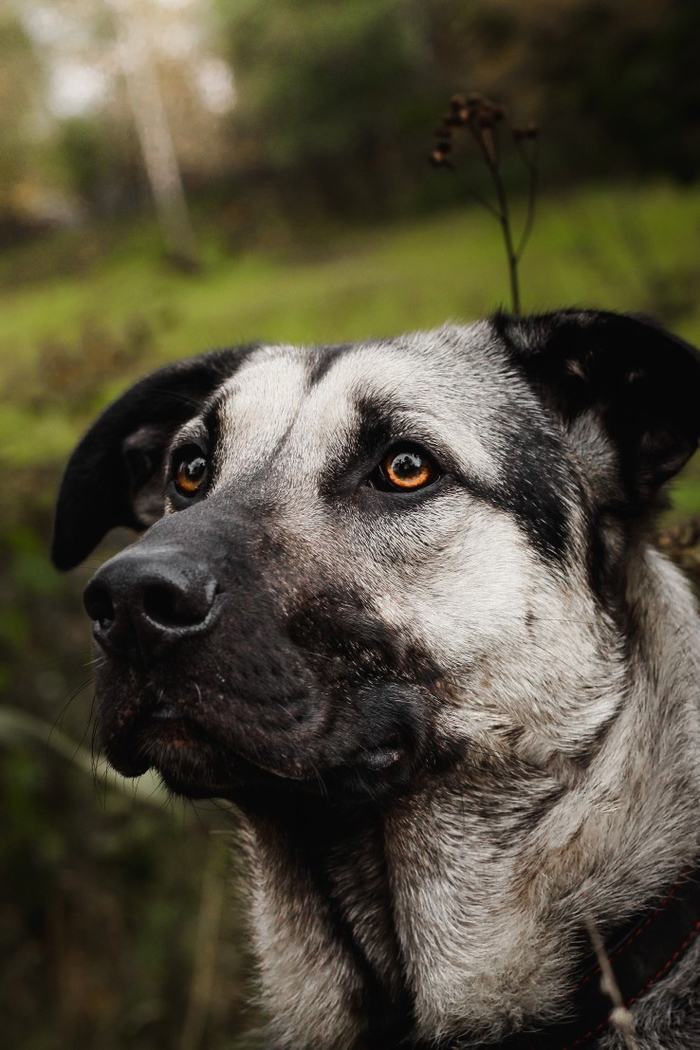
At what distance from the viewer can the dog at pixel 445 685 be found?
218cm

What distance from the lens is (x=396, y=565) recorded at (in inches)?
97.4

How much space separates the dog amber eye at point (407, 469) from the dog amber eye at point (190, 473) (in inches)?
28.2

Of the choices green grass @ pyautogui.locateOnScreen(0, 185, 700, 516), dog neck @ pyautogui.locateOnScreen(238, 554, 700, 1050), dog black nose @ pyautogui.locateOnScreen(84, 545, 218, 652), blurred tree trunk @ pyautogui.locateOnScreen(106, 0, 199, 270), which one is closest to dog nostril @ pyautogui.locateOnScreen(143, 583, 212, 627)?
dog black nose @ pyautogui.locateOnScreen(84, 545, 218, 652)

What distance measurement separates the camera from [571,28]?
5297 mm

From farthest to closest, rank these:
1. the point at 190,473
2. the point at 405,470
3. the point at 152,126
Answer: the point at 152,126 → the point at 190,473 → the point at 405,470

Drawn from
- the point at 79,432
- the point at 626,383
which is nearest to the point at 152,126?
the point at 79,432

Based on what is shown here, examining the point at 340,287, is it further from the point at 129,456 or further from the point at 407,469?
the point at 407,469

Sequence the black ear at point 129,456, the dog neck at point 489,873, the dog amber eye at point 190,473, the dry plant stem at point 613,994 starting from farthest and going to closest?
the black ear at point 129,456 → the dog amber eye at point 190,473 → the dog neck at point 489,873 → the dry plant stem at point 613,994

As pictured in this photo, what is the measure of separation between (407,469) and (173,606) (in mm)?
843

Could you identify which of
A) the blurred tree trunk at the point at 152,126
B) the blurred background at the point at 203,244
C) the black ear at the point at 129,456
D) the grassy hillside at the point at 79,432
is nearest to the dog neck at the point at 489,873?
the blurred background at the point at 203,244

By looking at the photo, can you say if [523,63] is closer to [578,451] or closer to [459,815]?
[578,451]

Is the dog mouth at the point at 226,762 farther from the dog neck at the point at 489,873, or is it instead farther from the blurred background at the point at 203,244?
the blurred background at the point at 203,244

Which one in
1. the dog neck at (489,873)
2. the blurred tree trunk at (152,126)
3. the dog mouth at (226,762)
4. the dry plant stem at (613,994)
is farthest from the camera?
the blurred tree trunk at (152,126)

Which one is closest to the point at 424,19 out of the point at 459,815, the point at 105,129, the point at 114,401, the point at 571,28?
the point at 105,129
